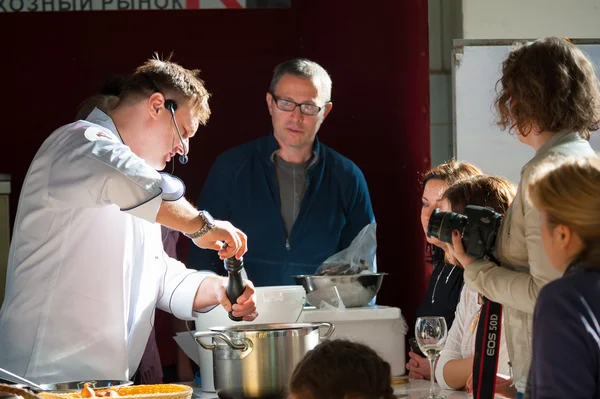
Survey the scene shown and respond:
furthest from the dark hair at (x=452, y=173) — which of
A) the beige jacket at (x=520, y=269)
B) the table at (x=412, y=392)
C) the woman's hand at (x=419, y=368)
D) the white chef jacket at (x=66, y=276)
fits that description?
the white chef jacket at (x=66, y=276)

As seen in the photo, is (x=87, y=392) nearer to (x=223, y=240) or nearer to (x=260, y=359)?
(x=260, y=359)

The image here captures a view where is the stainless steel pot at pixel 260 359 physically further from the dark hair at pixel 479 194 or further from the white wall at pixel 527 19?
the white wall at pixel 527 19

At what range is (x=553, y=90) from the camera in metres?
1.97

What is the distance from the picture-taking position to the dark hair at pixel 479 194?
239 centimetres

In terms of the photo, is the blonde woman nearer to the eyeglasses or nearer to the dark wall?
the eyeglasses

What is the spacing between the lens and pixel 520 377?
1912mm

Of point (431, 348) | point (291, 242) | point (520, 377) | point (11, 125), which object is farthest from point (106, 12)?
point (520, 377)

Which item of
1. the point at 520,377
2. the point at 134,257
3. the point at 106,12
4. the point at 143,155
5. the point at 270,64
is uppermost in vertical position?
the point at 106,12

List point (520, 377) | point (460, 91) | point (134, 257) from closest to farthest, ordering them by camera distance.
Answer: point (520, 377) → point (134, 257) → point (460, 91)

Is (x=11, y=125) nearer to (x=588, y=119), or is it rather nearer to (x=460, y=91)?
(x=460, y=91)

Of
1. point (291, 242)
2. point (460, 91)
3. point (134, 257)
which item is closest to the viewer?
point (134, 257)

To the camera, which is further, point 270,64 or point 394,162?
point 270,64

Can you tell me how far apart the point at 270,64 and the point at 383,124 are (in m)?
0.70

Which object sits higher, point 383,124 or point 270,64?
point 270,64
